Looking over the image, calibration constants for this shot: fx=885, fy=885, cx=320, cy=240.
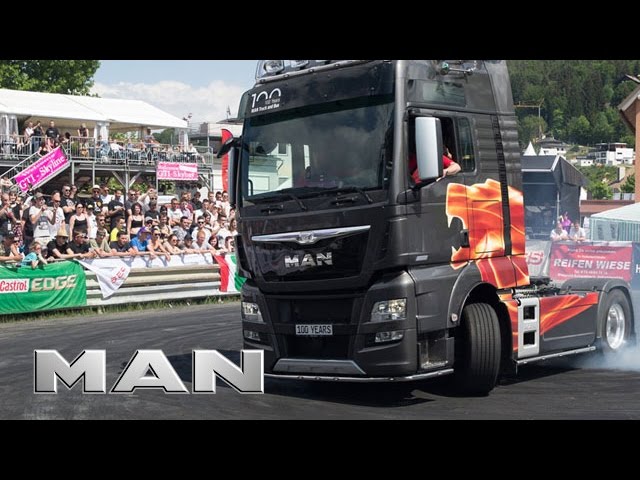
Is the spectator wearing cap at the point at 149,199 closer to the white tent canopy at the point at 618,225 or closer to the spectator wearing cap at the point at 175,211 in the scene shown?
the spectator wearing cap at the point at 175,211

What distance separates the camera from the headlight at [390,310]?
8.55 metres

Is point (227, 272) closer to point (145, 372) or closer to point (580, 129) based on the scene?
point (145, 372)

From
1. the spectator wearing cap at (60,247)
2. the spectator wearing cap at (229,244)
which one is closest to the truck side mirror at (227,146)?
the spectator wearing cap at (60,247)

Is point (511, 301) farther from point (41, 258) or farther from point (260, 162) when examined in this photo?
point (41, 258)

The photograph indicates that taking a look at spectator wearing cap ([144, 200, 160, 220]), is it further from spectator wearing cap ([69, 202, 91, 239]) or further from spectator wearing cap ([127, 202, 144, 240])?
spectator wearing cap ([69, 202, 91, 239])

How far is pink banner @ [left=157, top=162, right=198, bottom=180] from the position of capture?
→ 109 ft

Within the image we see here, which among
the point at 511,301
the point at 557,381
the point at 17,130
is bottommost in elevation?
the point at 557,381

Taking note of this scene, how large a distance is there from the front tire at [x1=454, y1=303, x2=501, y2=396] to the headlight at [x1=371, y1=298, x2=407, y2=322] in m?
0.93

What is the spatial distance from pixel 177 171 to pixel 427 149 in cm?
2613

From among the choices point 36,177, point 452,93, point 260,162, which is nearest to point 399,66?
point 452,93

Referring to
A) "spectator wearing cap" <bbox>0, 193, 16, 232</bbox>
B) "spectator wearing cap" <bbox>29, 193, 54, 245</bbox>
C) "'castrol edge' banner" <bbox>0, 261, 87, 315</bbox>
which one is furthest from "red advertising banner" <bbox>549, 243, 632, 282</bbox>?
"spectator wearing cap" <bbox>0, 193, 16, 232</bbox>

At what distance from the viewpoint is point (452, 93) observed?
364 inches

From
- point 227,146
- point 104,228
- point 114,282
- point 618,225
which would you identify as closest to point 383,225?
point 227,146
